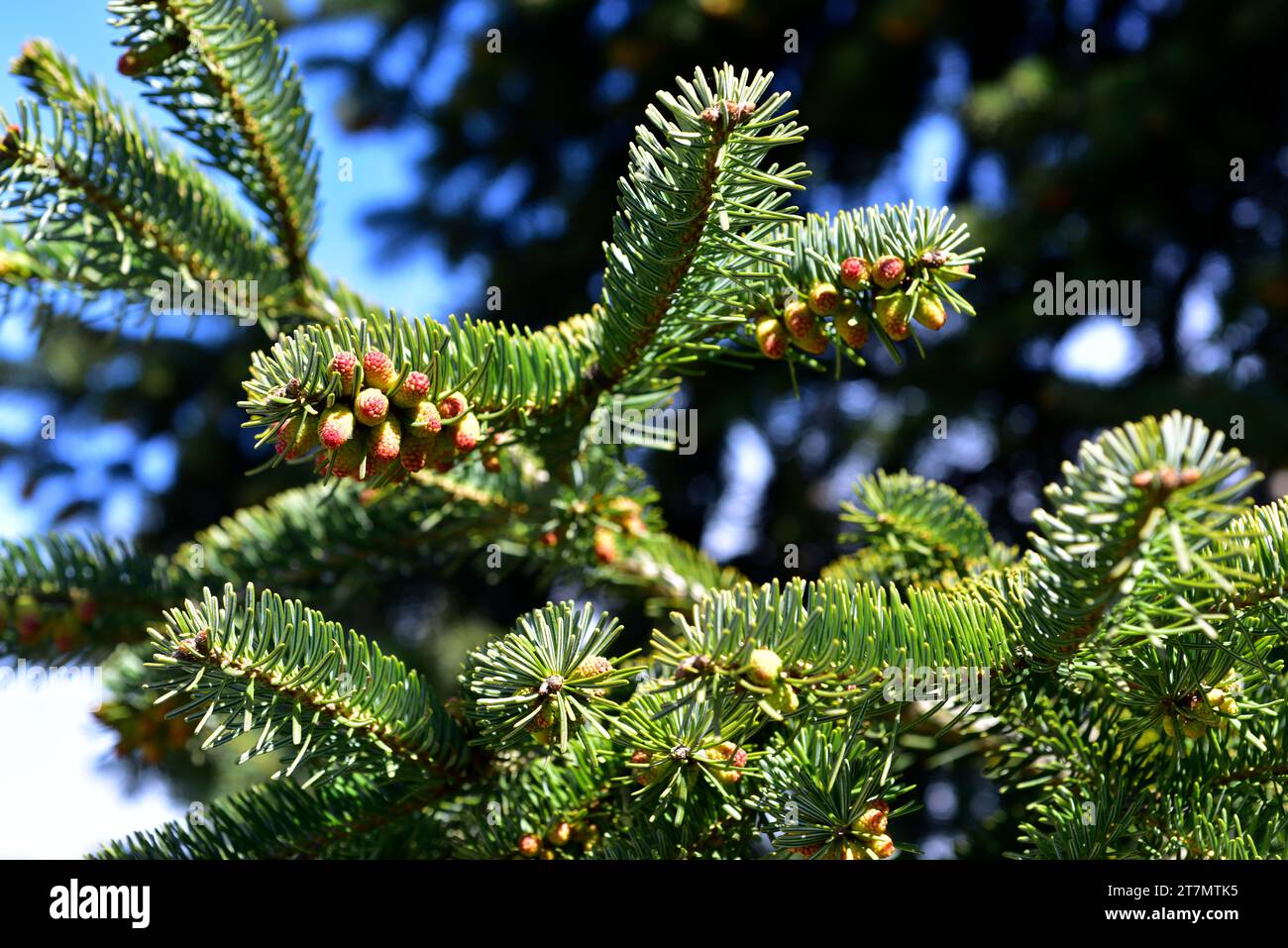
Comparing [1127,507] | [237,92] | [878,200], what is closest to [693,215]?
[1127,507]

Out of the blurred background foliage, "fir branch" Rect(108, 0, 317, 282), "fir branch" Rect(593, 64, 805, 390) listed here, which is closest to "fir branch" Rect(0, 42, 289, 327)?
"fir branch" Rect(108, 0, 317, 282)

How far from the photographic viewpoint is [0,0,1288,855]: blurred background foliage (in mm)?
2000

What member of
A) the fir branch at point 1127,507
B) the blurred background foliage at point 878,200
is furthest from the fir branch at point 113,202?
the blurred background foliage at point 878,200

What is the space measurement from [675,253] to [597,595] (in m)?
0.46

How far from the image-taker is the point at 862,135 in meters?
2.43

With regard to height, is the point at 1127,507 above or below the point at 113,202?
below

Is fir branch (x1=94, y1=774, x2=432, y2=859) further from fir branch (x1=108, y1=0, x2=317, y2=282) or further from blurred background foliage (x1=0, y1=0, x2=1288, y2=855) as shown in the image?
blurred background foliage (x1=0, y1=0, x2=1288, y2=855)

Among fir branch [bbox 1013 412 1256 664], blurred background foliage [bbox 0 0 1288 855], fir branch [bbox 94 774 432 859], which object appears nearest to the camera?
fir branch [bbox 1013 412 1256 664]

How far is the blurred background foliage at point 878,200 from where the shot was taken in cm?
200

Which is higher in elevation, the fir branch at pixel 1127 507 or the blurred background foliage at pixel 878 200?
the blurred background foliage at pixel 878 200

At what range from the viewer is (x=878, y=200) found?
7.89 feet

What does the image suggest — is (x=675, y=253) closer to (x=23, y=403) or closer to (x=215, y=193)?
(x=215, y=193)

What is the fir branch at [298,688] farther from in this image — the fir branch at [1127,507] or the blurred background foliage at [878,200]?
the blurred background foliage at [878,200]

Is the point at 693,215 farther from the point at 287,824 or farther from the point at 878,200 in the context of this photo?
the point at 878,200
